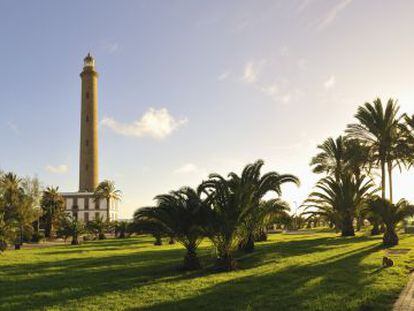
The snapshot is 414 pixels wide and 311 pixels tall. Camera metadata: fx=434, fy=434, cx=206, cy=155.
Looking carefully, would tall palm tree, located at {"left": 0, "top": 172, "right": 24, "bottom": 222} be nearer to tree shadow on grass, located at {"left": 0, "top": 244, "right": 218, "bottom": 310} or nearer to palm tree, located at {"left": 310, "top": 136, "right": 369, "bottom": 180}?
tree shadow on grass, located at {"left": 0, "top": 244, "right": 218, "bottom": 310}

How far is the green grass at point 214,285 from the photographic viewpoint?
11.2 m

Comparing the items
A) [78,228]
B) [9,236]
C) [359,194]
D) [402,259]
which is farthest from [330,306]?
[78,228]

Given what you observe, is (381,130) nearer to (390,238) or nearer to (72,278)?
(390,238)

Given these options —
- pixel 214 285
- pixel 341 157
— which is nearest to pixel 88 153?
pixel 341 157

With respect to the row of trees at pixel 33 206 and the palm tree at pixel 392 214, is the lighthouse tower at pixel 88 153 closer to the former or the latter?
the row of trees at pixel 33 206

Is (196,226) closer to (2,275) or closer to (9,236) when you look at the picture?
(2,275)

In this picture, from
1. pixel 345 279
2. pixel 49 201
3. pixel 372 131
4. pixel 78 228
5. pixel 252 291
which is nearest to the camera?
pixel 252 291

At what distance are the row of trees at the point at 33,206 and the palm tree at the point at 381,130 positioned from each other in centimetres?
2956

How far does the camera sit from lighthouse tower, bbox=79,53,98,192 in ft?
277

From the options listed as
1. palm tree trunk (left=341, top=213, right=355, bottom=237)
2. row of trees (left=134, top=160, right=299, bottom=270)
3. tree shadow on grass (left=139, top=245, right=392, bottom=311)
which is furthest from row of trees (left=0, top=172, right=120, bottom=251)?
palm tree trunk (left=341, top=213, right=355, bottom=237)

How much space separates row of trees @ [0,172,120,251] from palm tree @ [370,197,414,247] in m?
24.2

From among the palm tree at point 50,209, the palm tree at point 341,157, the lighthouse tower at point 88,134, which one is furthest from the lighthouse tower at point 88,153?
the palm tree at point 341,157

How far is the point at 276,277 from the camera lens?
1523 cm

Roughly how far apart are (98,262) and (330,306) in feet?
48.4
